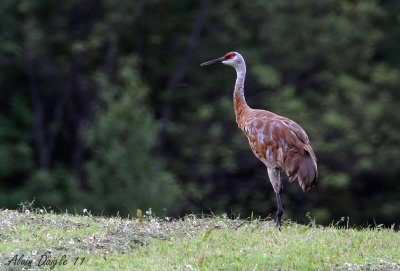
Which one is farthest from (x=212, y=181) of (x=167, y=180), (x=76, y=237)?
(x=76, y=237)

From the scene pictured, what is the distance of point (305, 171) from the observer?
10836mm

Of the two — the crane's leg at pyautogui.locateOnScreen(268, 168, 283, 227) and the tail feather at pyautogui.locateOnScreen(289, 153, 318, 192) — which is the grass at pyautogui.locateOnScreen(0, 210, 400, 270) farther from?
the tail feather at pyautogui.locateOnScreen(289, 153, 318, 192)

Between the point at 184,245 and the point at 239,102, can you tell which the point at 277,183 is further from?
the point at 184,245

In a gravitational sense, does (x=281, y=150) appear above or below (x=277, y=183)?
above

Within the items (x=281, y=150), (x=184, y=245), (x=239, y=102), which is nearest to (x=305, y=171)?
(x=281, y=150)

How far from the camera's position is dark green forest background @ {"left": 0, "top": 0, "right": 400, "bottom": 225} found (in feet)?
67.6

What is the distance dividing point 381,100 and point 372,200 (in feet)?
7.68

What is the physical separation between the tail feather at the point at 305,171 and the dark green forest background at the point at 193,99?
30.0ft

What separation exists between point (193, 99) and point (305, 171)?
11645 millimetres

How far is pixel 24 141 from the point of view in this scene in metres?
21.2

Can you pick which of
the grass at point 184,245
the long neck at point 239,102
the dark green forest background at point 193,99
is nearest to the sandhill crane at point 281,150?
the long neck at point 239,102

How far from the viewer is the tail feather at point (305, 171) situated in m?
10.8

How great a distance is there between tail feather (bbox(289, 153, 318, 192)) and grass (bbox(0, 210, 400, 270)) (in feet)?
2.28

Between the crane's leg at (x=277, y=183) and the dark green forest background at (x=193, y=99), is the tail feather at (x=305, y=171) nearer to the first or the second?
the crane's leg at (x=277, y=183)
